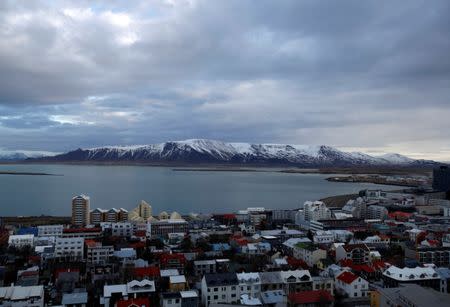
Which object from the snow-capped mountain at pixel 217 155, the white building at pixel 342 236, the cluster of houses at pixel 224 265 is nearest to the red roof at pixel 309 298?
the cluster of houses at pixel 224 265

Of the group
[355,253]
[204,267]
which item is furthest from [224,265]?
[355,253]

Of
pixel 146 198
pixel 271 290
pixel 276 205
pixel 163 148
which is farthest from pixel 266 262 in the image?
pixel 163 148

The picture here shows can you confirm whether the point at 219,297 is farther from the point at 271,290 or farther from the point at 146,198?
the point at 146,198

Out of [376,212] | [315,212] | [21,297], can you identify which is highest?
[315,212]

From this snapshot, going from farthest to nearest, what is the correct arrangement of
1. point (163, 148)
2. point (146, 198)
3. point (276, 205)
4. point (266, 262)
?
point (163, 148) < point (146, 198) < point (276, 205) < point (266, 262)

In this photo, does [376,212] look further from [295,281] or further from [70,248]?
[70,248]

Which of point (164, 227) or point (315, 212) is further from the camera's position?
point (315, 212)

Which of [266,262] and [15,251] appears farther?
[15,251]
